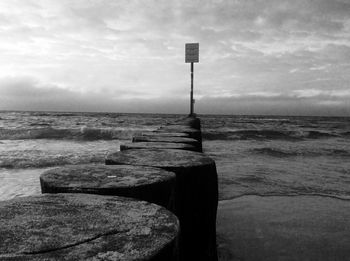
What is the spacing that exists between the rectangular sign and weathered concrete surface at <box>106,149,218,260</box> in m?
13.5

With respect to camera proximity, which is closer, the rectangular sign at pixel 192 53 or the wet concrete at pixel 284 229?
the wet concrete at pixel 284 229

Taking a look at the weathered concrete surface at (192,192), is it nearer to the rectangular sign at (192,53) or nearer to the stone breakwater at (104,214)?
the stone breakwater at (104,214)

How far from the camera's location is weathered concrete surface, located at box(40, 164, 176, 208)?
1423 millimetres

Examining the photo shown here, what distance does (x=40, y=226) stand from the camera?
1.00 metres

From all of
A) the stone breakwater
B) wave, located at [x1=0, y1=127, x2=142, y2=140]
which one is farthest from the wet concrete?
wave, located at [x1=0, y1=127, x2=142, y2=140]

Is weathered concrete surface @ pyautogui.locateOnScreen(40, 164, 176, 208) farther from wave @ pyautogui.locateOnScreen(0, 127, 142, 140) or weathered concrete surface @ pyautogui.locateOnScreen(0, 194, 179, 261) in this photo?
wave @ pyautogui.locateOnScreen(0, 127, 142, 140)

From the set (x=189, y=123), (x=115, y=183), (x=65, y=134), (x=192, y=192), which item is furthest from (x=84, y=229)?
(x=65, y=134)

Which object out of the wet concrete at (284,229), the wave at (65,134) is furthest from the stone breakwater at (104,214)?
the wave at (65,134)

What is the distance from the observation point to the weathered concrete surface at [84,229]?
825mm

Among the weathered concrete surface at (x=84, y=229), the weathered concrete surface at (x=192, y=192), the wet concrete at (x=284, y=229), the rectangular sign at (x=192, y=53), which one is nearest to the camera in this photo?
the weathered concrete surface at (x=84, y=229)

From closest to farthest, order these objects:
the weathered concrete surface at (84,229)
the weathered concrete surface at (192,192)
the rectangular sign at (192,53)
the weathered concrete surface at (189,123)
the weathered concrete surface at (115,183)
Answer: the weathered concrete surface at (84,229), the weathered concrete surface at (115,183), the weathered concrete surface at (192,192), the weathered concrete surface at (189,123), the rectangular sign at (192,53)

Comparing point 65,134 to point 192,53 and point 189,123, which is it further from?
point 189,123

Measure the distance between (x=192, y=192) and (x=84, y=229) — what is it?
109 centimetres

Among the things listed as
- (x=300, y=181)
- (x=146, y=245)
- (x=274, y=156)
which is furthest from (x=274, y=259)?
(x=274, y=156)
